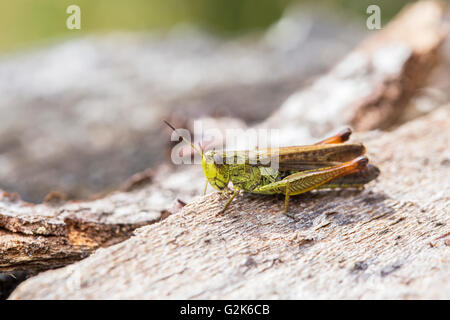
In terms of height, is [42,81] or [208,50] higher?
[208,50]

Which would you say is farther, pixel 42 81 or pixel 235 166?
pixel 42 81

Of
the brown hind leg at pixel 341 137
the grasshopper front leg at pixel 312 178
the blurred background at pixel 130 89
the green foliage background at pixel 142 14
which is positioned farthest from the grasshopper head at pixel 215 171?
the green foliage background at pixel 142 14

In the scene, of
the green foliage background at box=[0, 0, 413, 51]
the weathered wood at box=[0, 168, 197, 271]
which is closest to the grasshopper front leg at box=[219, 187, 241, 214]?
the weathered wood at box=[0, 168, 197, 271]

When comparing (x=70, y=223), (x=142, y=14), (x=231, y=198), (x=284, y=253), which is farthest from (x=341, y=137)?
(x=142, y=14)

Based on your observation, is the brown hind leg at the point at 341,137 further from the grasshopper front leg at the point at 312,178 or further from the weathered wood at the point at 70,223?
the weathered wood at the point at 70,223
